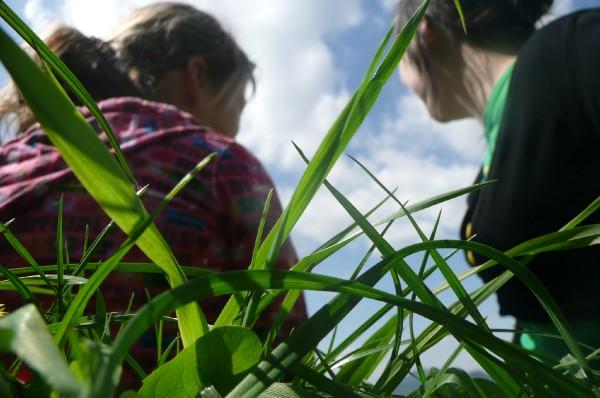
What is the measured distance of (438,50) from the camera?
1.35 m

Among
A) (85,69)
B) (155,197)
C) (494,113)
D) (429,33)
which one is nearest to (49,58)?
(155,197)

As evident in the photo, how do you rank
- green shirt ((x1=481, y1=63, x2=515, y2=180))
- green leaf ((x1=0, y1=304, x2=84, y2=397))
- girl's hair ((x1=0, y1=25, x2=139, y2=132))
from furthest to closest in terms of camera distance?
girl's hair ((x1=0, y1=25, x2=139, y2=132)) < green shirt ((x1=481, y1=63, x2=515, y2=180)) < green leaf ((x1=0, y1=304, x2=84, y2=397))

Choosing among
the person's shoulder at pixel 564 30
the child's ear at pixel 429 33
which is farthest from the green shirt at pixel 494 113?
the child's ear at pixel 429 33

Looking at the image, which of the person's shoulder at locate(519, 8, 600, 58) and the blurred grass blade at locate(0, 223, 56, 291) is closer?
the blurred grass blade at locate(0, 223, 56, 291)

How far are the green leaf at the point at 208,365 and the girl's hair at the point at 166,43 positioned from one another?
121 centimetres

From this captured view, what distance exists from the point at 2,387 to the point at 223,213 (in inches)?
32.7

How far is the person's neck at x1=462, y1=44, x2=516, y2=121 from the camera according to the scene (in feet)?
3.57

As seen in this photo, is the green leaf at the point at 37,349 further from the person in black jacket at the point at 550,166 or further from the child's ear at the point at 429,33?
the child's ear at the point at 429,33

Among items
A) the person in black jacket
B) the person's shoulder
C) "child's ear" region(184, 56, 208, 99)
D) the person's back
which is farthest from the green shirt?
"child's ear" region(184, 56, 208, 99)

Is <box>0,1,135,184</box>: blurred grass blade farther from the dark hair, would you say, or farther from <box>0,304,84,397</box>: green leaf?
the dark hair

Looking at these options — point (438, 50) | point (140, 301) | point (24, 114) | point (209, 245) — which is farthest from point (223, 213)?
point (438, 50)

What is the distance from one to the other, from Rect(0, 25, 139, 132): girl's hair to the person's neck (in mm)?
672

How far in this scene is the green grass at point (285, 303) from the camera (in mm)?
101

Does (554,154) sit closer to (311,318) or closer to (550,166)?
(550,166)
